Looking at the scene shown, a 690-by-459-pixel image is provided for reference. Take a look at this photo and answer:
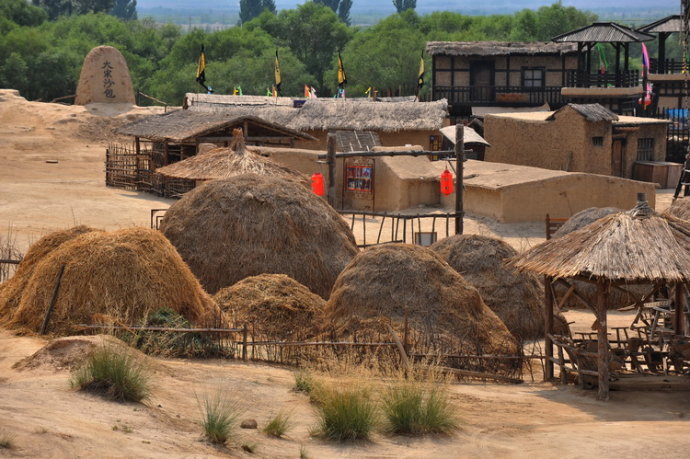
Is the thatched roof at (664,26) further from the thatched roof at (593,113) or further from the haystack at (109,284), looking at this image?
the haystack at (109,284)

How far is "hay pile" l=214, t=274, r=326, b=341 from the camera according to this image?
16.3 meters

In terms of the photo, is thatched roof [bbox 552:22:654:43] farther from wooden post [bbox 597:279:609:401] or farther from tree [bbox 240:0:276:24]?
tree [bbox 240:0:276:24]

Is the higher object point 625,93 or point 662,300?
point 625,93

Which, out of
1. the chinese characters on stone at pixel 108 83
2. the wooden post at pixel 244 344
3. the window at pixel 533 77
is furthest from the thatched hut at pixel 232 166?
the window at pixel 533 77

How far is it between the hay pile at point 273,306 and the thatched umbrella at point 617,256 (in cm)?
332

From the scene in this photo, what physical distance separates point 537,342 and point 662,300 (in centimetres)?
206

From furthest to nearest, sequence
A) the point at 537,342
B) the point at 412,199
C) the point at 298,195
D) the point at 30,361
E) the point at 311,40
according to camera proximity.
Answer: the point at 311,40 < the point at 412,199 < the point at 298,195 < the point at 537,342 < the point at 30,361

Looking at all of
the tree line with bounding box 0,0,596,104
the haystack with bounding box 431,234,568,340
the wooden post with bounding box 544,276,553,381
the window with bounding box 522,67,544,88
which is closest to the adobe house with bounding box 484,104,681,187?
the window with bounding box 522,67,544,88

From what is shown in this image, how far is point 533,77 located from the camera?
48469 mm

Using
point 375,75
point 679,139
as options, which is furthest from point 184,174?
point 375,75

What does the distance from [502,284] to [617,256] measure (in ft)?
14.3

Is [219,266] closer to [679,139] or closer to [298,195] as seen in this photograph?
[298,195]

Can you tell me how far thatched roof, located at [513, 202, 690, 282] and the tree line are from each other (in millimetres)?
47597

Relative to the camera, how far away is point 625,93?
1730 inches
